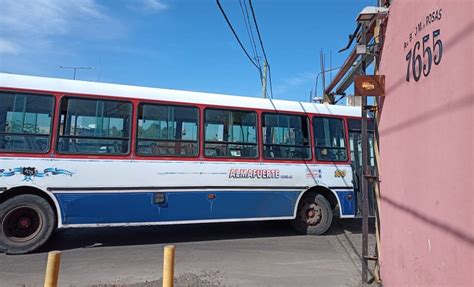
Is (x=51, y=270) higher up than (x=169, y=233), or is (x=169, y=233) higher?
(x=51, y=270)

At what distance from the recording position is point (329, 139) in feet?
28.9

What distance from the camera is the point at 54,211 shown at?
678 cm

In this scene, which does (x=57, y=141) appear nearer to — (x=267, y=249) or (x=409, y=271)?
(x=267, y=249)

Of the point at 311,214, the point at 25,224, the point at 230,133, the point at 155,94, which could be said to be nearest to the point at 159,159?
the point at 155,94

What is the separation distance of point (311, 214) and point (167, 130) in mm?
3615

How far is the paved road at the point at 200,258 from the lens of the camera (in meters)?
5.44

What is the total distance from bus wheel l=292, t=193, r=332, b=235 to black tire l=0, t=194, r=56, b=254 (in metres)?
4.88

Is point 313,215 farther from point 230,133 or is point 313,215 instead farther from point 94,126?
point 94,126

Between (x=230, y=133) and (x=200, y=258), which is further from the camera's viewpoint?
(x=230, y=133)

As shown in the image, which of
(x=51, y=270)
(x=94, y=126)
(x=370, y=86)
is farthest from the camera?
(x=94, y=126)

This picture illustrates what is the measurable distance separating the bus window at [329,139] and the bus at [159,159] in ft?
0.08

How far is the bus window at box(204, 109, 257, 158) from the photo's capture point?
25.8 ft

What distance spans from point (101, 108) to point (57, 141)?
946 mm

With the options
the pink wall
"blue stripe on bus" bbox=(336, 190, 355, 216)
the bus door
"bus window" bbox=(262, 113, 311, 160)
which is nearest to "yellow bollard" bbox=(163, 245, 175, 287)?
the pink wall
